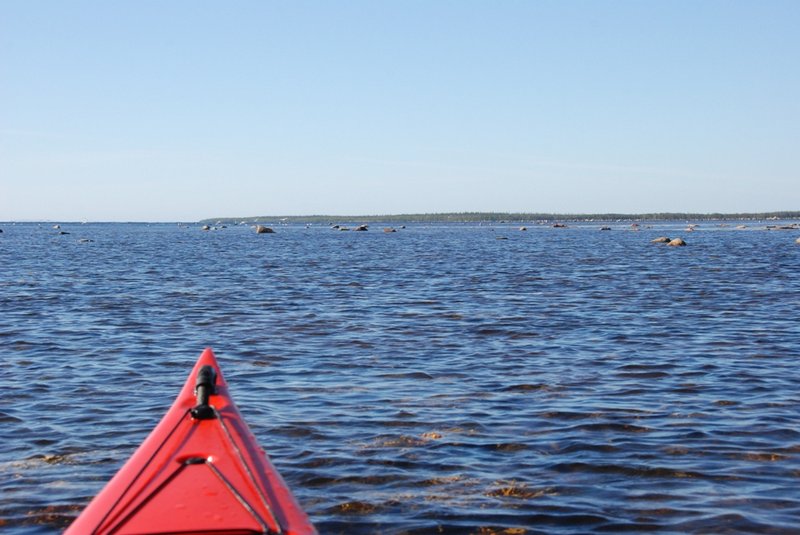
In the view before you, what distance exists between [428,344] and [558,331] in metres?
3.29

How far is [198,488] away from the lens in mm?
5902

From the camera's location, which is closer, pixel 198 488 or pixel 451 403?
pixel 198 488

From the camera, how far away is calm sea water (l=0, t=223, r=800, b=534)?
7.84 meters

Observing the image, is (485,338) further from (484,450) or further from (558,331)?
(484,450)

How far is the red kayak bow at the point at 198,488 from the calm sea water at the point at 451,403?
1450 mm

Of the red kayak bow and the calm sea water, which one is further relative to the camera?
the calm sea water

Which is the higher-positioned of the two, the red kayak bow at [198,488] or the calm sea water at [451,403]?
the red kayak bow at [198,488]

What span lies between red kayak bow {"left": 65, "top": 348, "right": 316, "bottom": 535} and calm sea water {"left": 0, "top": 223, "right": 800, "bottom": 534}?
1.45m

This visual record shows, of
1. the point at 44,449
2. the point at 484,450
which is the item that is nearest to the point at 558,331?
the point at 484,450

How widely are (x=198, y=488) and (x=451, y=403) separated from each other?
615 centimetres

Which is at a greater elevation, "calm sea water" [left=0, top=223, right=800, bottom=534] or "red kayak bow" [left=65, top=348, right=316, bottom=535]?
"red kayak bow" [left=65, top=348, right=316, bottom=535]

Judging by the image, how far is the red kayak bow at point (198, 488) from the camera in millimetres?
5531

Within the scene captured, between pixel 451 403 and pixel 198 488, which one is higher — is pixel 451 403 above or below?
below

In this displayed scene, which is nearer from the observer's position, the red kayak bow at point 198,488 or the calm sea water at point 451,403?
the red kayak bow at point 198,488
